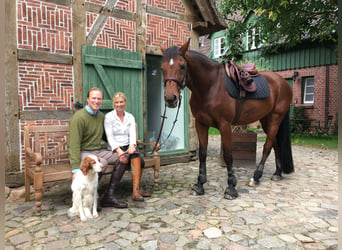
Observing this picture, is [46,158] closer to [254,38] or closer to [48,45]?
[48,45]

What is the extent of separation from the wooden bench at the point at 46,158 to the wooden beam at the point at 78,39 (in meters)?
0.87

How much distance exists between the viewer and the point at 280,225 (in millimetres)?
3012

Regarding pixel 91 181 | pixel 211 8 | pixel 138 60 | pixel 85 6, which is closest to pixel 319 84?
pixel 211 8

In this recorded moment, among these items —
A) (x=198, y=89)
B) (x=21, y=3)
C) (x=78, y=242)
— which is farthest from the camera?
(x=21, y=3)

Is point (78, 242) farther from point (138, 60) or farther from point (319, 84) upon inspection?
point (319, 84)

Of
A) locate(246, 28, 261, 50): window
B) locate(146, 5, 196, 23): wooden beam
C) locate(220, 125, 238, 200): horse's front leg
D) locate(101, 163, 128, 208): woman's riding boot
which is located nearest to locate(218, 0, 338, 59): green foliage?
locate(246, 28, 261, 50): window

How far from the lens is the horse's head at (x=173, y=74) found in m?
3.35

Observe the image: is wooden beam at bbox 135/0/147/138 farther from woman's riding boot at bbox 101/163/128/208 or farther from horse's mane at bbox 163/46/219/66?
woman's riding boot at bbox 101/163/128/208

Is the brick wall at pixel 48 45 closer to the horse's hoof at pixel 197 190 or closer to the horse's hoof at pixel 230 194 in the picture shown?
the horse's hoof at pixel 197 190

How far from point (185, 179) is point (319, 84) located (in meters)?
10.7

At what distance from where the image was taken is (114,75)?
5195mm

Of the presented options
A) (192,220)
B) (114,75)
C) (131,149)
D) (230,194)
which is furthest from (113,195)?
(114,75)

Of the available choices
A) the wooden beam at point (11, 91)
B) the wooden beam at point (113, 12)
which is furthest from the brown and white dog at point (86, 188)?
the wooden beam at point (113, 12)

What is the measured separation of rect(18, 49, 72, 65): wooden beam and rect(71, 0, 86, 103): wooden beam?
0.15 m
